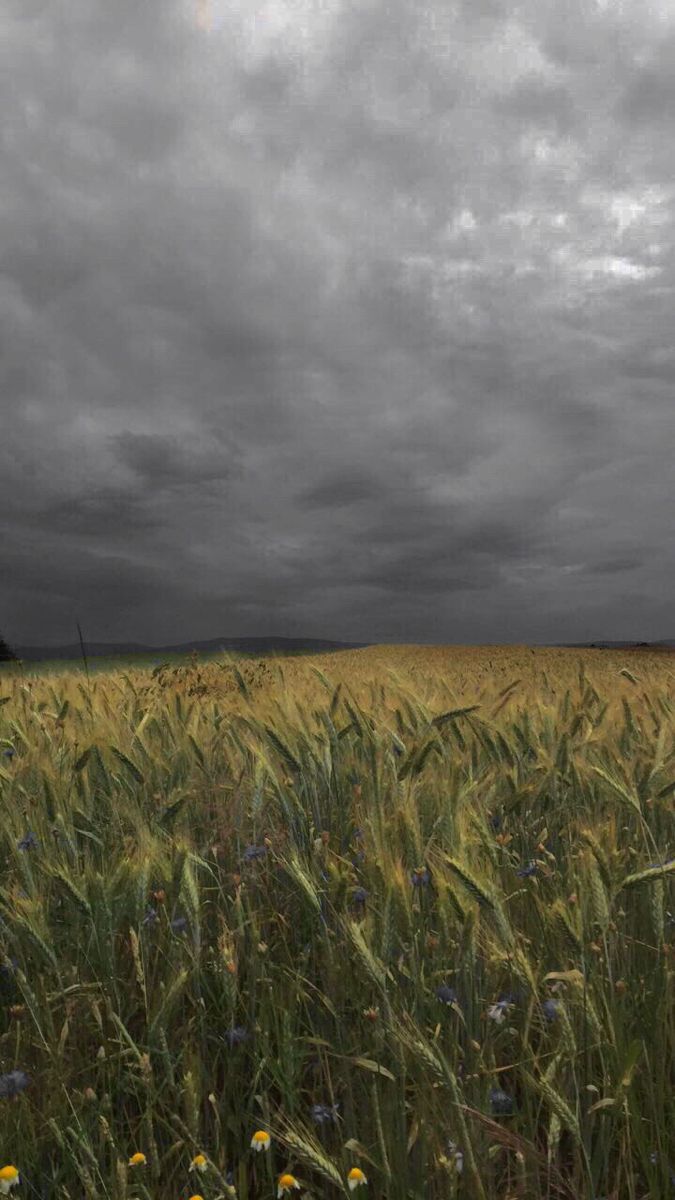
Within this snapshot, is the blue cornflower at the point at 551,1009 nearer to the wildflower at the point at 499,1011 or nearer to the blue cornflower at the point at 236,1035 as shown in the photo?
the wildflower at the point at 499,1011

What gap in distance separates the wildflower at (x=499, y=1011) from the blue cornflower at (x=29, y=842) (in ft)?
5.05

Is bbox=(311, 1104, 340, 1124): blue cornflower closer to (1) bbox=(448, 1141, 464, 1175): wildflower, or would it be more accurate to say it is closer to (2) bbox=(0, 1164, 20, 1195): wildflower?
(1) bbox=(448, 1141, 464, 1175): wildflower

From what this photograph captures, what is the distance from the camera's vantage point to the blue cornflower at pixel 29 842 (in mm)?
2740

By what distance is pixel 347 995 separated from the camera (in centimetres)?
229

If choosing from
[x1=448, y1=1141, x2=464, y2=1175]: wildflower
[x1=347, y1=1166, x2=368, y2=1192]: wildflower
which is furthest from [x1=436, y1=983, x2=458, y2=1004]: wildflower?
[x1=347, y1=1166, x2=368, y2=1192]: wildflower

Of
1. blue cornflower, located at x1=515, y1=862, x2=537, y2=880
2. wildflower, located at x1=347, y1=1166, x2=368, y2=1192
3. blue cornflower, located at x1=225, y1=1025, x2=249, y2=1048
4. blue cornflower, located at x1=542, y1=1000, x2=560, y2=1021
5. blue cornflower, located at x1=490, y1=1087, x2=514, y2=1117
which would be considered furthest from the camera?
blue cornflower, located at x1=515, y1=862, x2=537, y2=880

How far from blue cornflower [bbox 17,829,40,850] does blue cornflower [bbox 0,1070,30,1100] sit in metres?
0.76

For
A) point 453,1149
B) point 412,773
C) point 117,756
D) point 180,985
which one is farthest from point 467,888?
point 117,756

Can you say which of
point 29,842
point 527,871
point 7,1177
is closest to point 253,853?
point 29,842

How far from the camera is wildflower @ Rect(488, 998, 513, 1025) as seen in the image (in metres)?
1.97

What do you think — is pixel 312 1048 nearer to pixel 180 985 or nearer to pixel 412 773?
pixel 180 985

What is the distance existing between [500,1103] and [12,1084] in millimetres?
1176

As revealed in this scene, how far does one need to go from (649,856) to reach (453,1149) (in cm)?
150

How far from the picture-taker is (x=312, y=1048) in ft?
7.76
